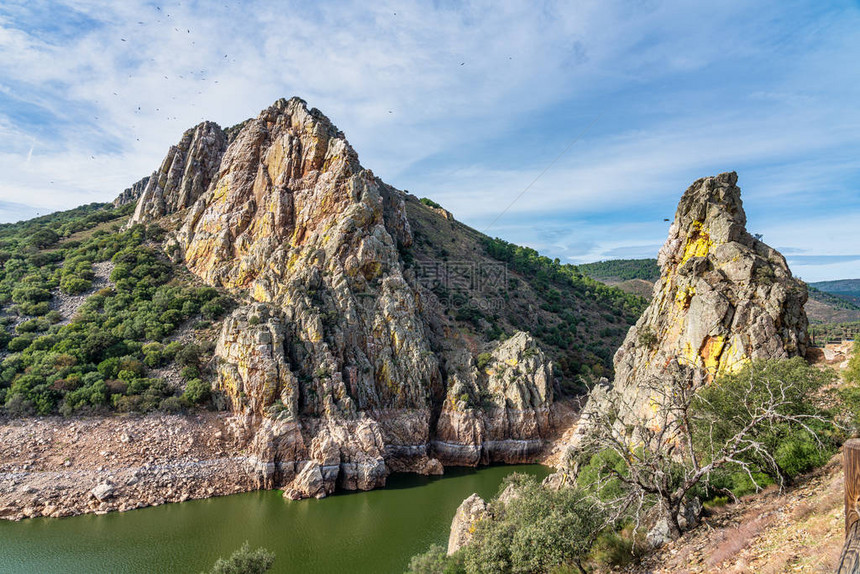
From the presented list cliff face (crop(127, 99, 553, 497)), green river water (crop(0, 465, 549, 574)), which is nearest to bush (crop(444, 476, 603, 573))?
green river water (crop(0, 465, 549, 574))

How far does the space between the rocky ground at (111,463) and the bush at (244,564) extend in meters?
16.5

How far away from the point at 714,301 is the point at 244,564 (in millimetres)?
33515

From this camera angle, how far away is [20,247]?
221ft

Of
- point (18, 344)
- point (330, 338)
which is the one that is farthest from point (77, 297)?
point (330, 338)

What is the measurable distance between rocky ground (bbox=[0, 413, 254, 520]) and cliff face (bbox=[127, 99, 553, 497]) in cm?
334

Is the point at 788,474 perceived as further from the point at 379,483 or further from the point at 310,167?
the point at 310,167

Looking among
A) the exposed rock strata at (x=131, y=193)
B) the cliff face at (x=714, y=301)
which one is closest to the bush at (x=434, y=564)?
the cliff face at (x=714, y=301)

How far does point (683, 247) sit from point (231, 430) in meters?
42.7

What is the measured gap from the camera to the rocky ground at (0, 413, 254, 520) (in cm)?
3269

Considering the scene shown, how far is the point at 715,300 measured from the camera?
32.6 meters

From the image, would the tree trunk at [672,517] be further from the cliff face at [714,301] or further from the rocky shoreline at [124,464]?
the rocky shoreline at [124,464]

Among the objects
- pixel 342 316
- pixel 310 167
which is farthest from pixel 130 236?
pixel 342 316

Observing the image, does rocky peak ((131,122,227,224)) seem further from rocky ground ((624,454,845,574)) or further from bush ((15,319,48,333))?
rocky ground ((624,454,845,574))

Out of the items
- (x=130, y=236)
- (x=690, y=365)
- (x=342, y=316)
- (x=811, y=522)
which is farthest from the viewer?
(x=130, y=236)
